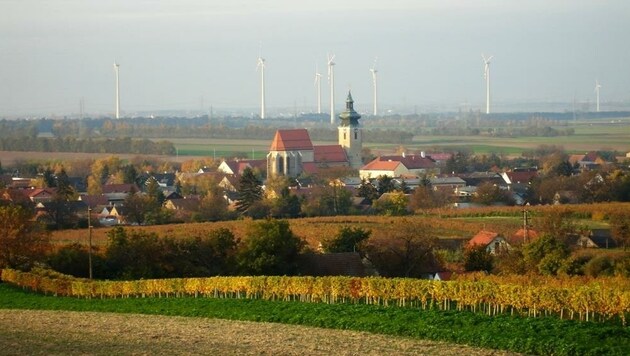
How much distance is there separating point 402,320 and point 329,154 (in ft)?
285

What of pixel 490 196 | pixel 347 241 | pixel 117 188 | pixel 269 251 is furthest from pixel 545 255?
pixel 117 188

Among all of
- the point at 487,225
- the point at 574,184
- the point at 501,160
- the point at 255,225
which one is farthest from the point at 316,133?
the point at 255,225

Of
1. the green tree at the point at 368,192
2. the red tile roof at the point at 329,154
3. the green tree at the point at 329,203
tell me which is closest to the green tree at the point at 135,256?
the green tree at the point at 329,203

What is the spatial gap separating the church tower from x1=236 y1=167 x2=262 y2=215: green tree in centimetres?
3505

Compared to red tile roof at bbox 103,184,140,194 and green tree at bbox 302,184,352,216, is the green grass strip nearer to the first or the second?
green tree at bbox 302,184,352,216

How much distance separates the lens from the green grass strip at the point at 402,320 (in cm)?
2070

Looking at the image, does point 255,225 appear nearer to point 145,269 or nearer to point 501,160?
point 145,269

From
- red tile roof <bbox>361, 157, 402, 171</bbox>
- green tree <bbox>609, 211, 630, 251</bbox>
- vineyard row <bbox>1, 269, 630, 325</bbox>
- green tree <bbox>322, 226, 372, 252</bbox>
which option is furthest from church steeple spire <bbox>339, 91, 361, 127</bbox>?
vineyard row <bbox>1, 269, 630, 325</bbox>

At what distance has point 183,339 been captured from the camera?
21812 millimetres

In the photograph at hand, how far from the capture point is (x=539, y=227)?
45.9 m

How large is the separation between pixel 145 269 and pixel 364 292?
8985mm

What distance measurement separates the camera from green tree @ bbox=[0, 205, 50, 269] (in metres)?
35.3

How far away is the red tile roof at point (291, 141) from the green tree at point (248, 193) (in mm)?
28432

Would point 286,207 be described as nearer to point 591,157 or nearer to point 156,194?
point 156,194
